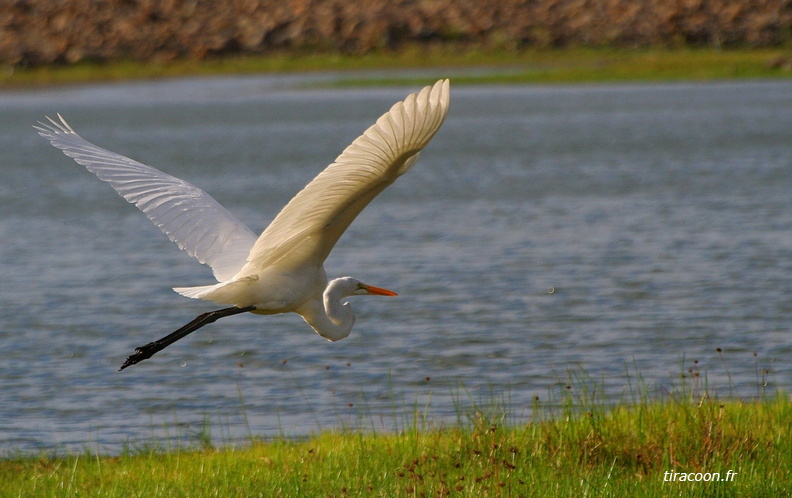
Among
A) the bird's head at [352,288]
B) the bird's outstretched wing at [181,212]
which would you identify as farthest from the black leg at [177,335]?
the bird's head at [352,288]

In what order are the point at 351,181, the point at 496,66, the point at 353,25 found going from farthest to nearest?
the point at 353,25 → the point at 496,66 → the point at 351,181

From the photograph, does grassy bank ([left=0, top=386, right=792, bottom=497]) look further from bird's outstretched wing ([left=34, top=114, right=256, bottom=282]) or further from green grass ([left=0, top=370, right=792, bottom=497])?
bird's outstretched wing ([left=34, top=114, right=256, bottom=282])

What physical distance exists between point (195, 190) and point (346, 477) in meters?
2.14

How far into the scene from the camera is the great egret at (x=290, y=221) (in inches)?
225

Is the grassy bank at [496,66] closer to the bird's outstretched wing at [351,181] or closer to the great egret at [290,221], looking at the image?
the great egret at [290,221]

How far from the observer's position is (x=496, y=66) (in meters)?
47.5

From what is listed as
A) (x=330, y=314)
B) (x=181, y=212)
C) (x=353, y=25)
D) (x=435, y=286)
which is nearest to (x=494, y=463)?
(x=330, y=314)

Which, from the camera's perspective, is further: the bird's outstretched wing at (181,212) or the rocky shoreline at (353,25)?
the rocky shoreline at (353,25)

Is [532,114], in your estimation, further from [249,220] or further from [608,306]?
[608,306]

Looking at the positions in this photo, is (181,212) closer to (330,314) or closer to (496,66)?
(330,314)

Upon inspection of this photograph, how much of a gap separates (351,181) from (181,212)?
2.04 m

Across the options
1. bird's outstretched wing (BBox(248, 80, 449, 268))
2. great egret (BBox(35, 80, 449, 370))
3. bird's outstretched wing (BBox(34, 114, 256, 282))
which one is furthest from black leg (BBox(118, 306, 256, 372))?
bird's outstretched wing (BBox(34, 114, 256, 282))

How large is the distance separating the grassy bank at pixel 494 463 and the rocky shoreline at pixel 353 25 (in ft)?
134

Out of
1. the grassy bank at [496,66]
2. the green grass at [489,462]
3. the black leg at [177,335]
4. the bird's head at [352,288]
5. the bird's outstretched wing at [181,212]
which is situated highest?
the bird's outstretched wing at [181,212]
